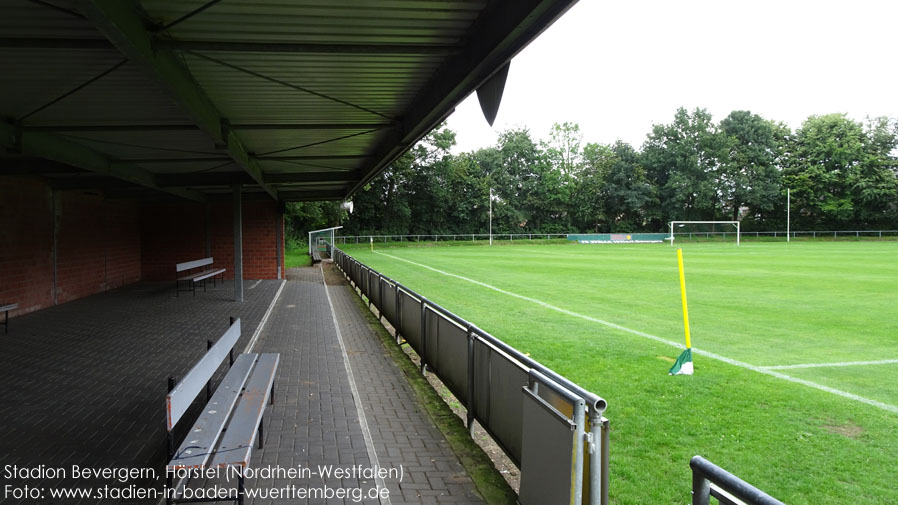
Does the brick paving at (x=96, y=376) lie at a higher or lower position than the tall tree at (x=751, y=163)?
lower

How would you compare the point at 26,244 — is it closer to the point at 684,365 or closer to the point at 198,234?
the point at 198,234

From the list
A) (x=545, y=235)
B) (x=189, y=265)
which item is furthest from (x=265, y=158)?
(x=545, y=235)

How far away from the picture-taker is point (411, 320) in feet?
26.8

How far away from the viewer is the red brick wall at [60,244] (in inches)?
451

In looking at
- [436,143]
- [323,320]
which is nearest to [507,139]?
[436,143]

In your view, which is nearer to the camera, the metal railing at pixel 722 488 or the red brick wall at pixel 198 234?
the metal railing at pixel 722 488

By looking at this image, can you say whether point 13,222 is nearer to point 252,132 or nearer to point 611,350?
point 252,132

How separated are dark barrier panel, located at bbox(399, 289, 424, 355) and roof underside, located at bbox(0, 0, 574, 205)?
2.37 m

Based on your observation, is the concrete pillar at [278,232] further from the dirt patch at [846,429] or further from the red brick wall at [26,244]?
the dirt patch at [846,429]

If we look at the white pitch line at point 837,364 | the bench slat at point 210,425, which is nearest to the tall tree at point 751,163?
the white pitch line at point 837,364

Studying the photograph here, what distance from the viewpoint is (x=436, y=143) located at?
5988 cm

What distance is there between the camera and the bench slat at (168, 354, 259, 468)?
11.0 ft

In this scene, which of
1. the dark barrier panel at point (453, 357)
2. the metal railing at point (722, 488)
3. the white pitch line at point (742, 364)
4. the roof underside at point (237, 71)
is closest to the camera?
the metal railing at point (722, 488)

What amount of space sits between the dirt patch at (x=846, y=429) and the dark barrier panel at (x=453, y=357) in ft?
11.2
